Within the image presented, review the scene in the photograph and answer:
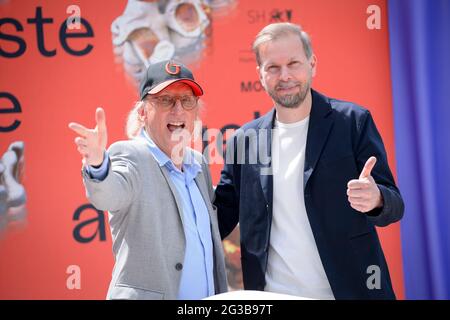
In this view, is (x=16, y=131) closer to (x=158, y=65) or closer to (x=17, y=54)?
(x=17, y=54)

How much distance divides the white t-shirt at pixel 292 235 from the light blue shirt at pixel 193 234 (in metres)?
0.30

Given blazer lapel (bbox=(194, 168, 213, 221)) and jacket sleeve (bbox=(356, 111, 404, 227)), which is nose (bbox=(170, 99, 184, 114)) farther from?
jacket sleeve (bbox=(356, 111, 404, 227))

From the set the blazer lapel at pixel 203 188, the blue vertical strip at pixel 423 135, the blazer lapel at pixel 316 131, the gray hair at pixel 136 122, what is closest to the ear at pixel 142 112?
the gray hair at pixel 136 122

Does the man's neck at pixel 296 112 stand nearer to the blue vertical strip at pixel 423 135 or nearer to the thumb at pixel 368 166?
the thumb at pixel 368 166

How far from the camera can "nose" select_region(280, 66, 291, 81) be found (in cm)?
205

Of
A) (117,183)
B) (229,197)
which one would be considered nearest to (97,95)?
(229,197)

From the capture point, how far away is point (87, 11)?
10.5 feet

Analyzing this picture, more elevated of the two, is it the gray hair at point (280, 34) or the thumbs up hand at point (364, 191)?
the gray hair at point (280, 34)

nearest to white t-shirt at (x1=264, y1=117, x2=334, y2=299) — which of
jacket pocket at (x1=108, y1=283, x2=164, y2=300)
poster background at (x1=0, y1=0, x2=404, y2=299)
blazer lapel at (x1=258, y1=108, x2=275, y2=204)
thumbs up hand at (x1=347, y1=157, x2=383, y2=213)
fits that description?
blazer lapel at (x1=258, y1=108, x2=275, y2=204)

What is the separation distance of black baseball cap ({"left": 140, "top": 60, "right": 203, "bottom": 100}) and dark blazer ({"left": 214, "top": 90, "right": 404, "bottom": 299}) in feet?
1.60

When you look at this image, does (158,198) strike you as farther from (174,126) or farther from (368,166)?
(368,166)

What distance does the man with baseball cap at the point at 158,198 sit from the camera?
1.54 m

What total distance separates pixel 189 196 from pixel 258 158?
42cm

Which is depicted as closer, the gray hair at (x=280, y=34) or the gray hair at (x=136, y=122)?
the gray hair at (x=136, y=122)
